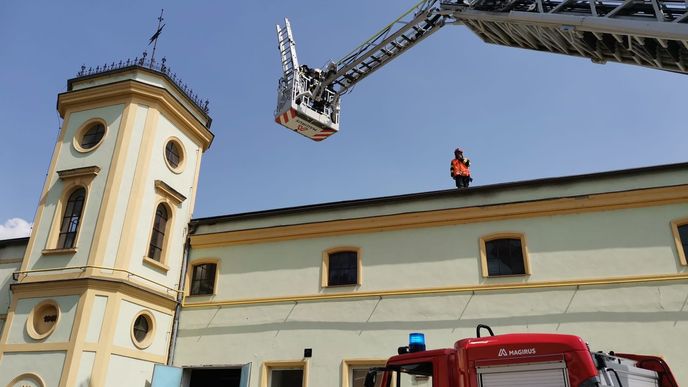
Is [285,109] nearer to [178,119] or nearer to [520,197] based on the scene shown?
[178,119]

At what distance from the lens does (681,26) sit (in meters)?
7.79

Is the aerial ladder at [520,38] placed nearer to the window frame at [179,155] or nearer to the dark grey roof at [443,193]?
the dark grey roof at [443,193]

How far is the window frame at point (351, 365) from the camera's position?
1605cm

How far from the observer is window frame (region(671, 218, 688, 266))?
14492 millimetres

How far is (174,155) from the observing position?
20.3 metres

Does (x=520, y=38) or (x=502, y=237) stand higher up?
(x=520, y=38)

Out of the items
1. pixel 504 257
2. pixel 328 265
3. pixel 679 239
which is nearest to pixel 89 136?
pixel 328 265

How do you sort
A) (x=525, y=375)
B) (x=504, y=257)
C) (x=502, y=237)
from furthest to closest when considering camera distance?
(x=502, y=237), (x=504, y=257), (x=525, y=375)

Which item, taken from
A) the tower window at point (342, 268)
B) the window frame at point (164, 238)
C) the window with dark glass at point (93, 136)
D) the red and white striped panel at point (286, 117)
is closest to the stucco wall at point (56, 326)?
the window frame at point (164, 238)

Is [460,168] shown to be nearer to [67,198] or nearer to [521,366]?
[521,366]

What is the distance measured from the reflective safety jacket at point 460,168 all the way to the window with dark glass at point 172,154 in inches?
396

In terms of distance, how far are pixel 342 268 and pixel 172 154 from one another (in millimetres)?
7688

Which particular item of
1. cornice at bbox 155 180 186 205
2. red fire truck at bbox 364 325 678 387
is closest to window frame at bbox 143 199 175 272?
cornice at bbox 155 180 186 205

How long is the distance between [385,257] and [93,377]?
9.20 metres
